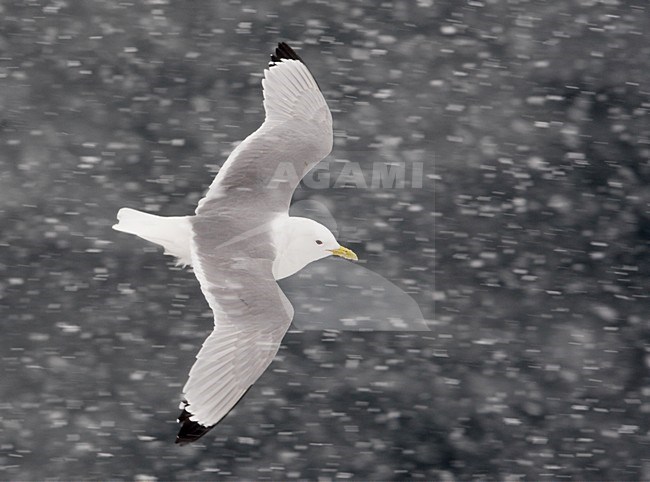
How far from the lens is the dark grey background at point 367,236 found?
588 cm

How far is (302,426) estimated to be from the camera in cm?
586

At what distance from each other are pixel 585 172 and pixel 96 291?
264 centimetres

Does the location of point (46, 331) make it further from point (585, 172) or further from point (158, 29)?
point (585, 172)

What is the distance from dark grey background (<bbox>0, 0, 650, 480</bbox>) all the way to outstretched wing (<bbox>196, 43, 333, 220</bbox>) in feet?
4.04

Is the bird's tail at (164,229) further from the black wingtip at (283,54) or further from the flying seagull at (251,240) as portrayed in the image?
the black wingtip at (283,54)

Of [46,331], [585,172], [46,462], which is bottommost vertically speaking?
[46,462]

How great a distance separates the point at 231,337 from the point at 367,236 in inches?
78.2

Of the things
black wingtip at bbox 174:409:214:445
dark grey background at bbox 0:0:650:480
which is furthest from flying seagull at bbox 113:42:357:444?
dark grey background at bbox 0:0:650:480

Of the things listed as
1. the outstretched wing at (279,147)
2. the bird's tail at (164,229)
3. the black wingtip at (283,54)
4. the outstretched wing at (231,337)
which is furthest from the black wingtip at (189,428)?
the black wingtip at (283,54)

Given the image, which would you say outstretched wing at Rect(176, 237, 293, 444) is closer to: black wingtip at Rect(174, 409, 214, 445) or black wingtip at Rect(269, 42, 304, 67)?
black wingtip at Rect(174, 409, 214, 445)

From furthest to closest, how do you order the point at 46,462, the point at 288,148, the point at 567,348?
the point at 567,348, the point at 46,462, the point at 288,148

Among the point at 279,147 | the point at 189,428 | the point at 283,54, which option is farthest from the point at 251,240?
the point at 283,54

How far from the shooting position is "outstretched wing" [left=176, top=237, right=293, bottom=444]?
4.39 m

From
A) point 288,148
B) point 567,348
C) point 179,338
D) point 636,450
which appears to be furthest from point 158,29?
point 636,450
